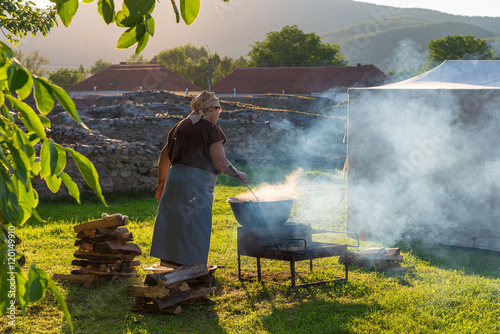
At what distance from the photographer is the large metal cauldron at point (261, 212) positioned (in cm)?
511

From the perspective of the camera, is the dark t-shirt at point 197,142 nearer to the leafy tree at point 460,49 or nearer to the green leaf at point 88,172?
the green leaf at point 88,172

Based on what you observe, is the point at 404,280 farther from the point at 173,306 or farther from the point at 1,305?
the point at 1,305

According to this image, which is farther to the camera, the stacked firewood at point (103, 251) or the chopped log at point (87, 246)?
the chopped log at point (87, 246)

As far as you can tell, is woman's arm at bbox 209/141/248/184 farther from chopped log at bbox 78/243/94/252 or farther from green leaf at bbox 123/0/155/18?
green leaf at bbox 123/0/155/18

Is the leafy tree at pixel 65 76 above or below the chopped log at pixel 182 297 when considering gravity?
above

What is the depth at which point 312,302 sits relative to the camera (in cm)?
484

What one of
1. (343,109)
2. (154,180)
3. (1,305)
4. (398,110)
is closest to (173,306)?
(1,305)

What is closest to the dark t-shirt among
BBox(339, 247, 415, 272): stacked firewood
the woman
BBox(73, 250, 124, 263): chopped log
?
the woman

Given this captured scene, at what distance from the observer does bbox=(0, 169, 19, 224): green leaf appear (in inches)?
42.1

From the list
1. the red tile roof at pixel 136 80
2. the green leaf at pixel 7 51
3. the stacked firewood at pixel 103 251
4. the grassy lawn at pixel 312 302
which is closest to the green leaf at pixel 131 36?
the green leaf at pixel 7 51

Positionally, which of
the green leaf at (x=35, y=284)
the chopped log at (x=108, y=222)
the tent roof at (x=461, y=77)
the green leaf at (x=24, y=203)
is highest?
the tent roof at (x=461, y=77)

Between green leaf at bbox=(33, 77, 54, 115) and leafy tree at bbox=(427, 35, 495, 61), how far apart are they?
59.8m

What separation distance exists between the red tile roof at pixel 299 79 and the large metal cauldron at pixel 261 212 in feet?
140

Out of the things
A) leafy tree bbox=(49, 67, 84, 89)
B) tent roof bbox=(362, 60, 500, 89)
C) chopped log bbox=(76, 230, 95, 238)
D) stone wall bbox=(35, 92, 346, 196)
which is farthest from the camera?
leafy tree bbox=(49, 67, 84, 89)
